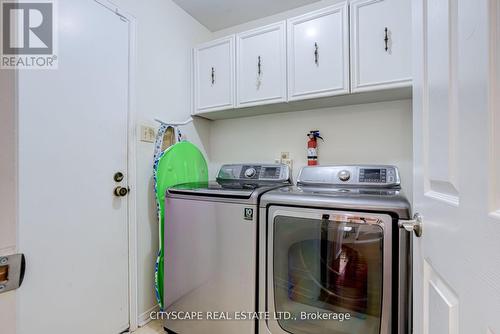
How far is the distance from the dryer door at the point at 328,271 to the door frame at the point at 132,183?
1.01 m

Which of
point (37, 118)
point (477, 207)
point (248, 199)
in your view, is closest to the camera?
point (477, 207)

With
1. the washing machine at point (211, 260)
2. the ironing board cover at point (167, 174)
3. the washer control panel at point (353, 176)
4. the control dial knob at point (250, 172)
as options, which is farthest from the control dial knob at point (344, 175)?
the ironing board cover at point (167, 174)

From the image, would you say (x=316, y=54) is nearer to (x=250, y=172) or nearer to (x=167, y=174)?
(x=250, y=172)

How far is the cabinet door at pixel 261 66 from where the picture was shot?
6.23 ft

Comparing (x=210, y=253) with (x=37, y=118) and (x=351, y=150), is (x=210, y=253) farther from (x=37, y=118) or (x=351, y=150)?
(x=351, y=150)

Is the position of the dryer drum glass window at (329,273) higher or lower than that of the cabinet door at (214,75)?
lower

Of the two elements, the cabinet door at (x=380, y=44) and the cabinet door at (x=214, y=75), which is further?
the cabinet door at (x=214, y=75)

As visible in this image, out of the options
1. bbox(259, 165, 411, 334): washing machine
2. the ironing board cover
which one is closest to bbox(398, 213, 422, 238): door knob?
bbox(259, 165, 411, 334): washing machine

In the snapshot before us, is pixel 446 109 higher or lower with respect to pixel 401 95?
lower

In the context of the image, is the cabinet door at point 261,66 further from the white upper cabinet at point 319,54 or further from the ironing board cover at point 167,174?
the ironing board cover at point 167,174

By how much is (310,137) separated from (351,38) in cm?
77

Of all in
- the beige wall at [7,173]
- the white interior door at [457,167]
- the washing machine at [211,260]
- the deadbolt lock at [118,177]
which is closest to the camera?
the white interior door at [457,167]

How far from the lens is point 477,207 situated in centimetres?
41

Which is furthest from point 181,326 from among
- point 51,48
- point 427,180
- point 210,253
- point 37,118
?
point 51,48
